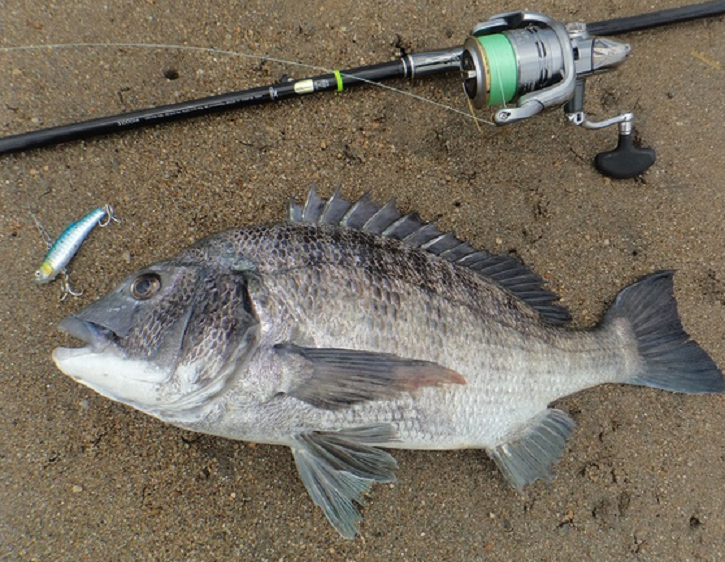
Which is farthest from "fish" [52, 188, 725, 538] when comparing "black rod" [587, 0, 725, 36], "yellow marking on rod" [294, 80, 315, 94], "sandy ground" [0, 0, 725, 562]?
"black rod" [587, 0, 725, 36]

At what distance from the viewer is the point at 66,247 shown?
1904 mm

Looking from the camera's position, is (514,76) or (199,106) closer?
(514,76)

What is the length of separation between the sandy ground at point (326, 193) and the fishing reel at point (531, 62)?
335 millimetres

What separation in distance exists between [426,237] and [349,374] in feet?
1.97

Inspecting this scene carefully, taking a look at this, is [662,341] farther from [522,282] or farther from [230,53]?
[230,53]

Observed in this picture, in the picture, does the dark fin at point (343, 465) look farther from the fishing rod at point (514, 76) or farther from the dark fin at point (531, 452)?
the fishing rod at point (514, 76)

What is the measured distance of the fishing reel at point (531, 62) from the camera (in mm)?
1679

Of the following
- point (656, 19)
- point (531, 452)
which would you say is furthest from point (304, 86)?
point (531, 452)

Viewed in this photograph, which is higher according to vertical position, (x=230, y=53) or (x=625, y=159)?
(x=230, y=53)

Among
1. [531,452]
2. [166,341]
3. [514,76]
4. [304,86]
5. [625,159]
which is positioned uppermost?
[304,86]

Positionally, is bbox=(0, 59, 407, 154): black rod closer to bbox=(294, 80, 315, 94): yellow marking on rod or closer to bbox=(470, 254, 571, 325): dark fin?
bbox=(294, 80, 315, 94): yellow marking on rod

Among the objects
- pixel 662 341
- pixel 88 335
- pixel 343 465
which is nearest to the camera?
pixel 88 335

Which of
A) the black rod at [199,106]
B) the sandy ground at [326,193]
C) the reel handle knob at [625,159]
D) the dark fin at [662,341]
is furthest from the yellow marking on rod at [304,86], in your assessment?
the dark fin at [662,341]

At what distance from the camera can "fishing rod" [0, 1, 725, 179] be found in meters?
1.69
